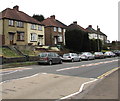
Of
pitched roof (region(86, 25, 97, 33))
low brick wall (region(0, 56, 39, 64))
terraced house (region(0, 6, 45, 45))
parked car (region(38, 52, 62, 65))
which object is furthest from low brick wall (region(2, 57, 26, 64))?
pitched roof (region(86, 25, 97, 33))

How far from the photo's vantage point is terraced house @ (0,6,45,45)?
35.8 metres

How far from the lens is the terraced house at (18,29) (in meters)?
35.8

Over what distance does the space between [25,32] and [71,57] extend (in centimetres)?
1678

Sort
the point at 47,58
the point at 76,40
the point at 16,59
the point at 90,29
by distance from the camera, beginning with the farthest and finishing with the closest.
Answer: the point at 90,29 → the point at 76,40 → the point at 16,59 → the point at 47,58

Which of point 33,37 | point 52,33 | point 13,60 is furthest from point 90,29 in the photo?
point 13,60

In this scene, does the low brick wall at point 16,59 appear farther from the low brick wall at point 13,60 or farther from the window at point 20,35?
the window at point 20,35

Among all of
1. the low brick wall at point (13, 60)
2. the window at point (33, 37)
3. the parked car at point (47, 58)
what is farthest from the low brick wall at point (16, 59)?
Answer: the window at point (33, 37)

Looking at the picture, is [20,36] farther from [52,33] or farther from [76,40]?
[52,33]

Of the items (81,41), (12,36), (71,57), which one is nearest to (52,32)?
(81,41)

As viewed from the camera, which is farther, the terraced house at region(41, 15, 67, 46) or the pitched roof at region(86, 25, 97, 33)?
the pitched roof at region(86, 25, 97, 33)

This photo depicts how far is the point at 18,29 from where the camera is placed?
127 ft

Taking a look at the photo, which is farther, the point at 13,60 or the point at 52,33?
the point at 52,33

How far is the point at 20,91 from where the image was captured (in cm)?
771

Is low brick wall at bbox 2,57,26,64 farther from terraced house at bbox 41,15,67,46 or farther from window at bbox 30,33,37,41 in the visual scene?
terraced house at bbox 41,15,67,46
